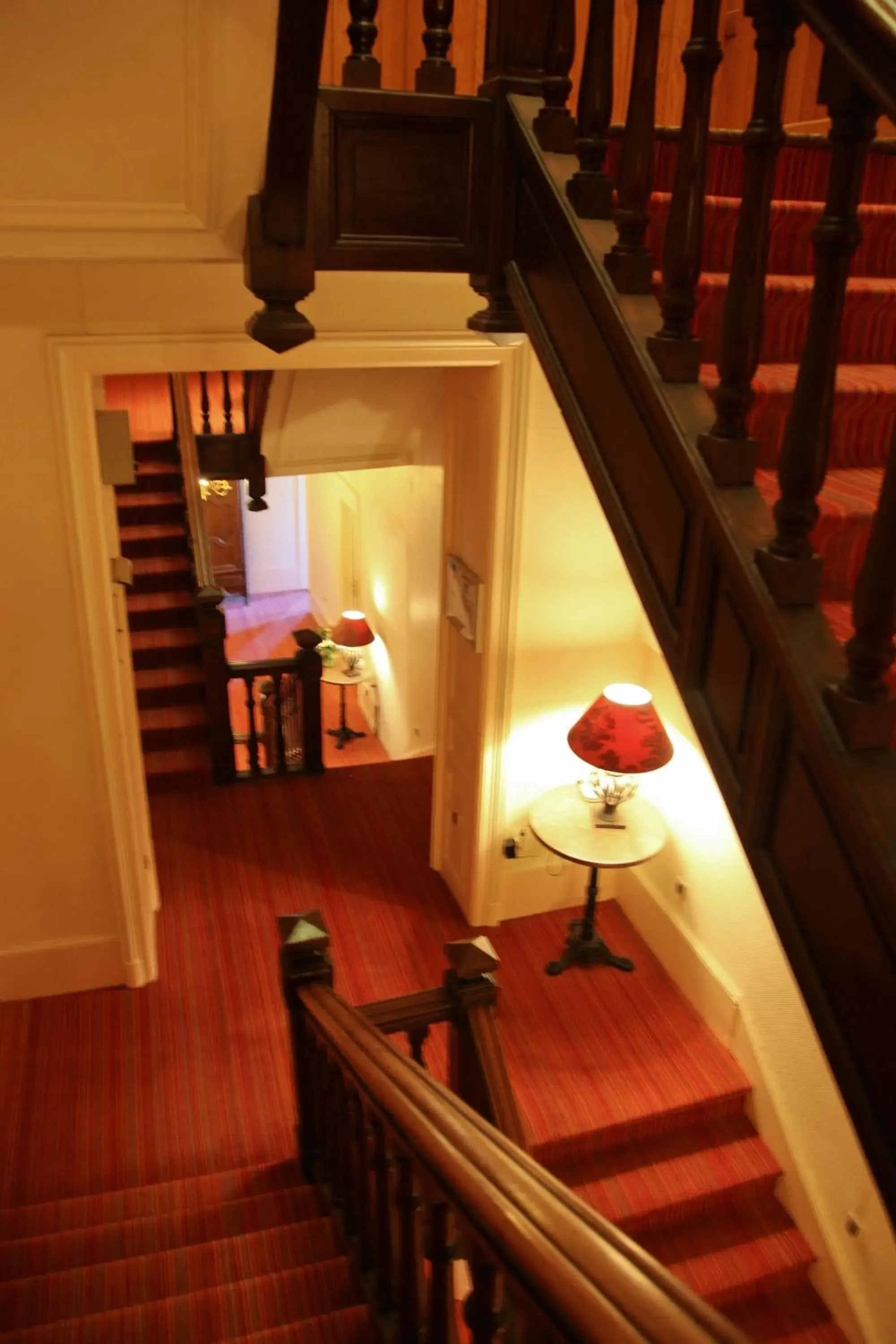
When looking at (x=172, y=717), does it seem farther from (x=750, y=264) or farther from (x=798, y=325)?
(x=750, y=264)

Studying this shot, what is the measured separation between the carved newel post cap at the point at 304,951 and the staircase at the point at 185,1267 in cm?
69

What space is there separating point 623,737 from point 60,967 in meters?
2.40

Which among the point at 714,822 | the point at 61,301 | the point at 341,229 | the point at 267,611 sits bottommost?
the point at 267,611

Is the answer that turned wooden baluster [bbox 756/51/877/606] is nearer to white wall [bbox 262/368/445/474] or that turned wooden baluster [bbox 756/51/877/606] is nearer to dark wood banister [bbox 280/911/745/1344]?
dark wood banister [bbox 280/911/745/1344]

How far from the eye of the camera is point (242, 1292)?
2.37 m

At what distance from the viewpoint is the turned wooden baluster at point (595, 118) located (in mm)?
1612

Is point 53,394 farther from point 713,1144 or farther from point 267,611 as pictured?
point 267,611

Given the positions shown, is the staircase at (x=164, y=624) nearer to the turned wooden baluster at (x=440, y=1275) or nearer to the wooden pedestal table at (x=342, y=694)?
the wooden pedestal table at (x=342, y=694)

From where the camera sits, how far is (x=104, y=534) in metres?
3.43

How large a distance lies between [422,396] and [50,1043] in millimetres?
3553

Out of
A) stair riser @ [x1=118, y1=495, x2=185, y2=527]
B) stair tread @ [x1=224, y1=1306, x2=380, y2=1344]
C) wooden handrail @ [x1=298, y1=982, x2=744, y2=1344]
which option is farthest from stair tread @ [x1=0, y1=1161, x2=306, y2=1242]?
stair riser @ [x1=118, y1=495, x2=185, y2=527]

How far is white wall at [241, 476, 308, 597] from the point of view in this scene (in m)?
11.5

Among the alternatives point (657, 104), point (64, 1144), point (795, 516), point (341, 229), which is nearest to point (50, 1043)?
point (64, 1144)

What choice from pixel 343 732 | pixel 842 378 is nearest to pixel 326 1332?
pixel 842 378
